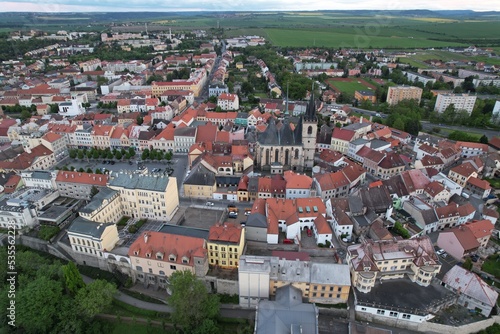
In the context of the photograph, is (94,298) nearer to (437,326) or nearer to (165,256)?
(165,256)

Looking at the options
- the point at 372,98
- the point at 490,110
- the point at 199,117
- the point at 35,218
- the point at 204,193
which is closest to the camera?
the point at 35,218

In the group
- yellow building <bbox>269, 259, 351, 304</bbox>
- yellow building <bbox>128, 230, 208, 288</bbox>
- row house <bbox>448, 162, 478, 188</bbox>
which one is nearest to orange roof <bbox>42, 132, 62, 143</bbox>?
yellow building <bbox>128, 230, 208, 288</bbox>

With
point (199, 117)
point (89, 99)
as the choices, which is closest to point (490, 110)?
point (199, 117)

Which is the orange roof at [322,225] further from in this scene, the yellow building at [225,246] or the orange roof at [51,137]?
the orange roof at [51,137]

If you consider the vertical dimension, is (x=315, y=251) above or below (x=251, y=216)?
below

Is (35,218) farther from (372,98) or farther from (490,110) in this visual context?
(490,110)

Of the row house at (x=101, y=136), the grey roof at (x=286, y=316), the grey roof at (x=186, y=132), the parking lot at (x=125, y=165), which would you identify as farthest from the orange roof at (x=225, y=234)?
the row house at (x=101, y=136)

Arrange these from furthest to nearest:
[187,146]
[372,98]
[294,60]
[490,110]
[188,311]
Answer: [294,60] < [372,98] < [490,110] < [187,146] < [188,311]

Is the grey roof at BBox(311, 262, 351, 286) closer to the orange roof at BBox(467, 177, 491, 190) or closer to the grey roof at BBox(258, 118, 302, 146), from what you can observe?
the grey roof at BBox(258, 118, 302, 146)
